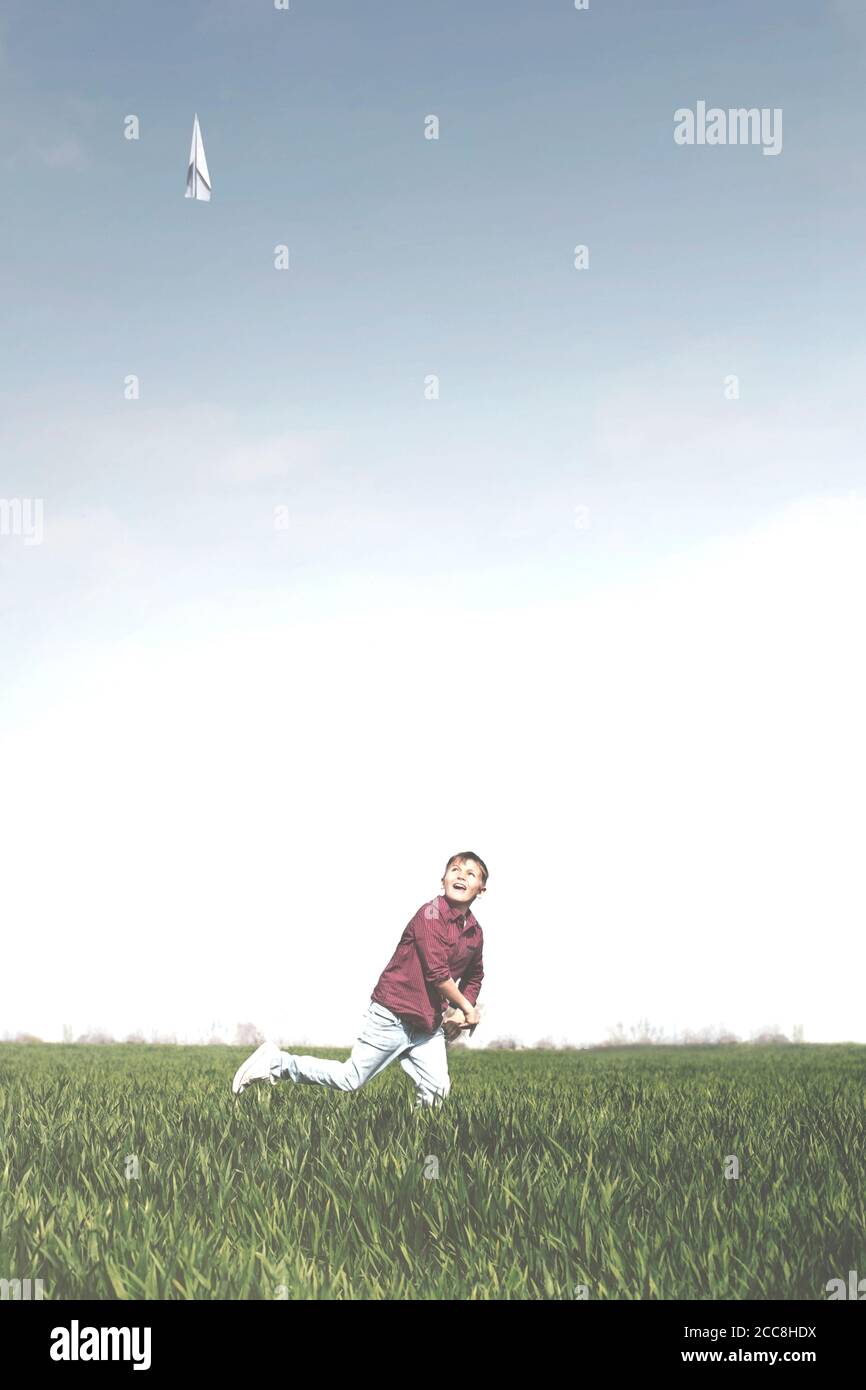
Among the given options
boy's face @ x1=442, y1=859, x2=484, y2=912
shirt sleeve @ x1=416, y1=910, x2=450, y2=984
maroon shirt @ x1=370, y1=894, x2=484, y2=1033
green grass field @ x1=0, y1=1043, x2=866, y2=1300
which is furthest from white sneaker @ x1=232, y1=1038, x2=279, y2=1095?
boy's face @ x1=442, y1=859, x2=484, y2=912

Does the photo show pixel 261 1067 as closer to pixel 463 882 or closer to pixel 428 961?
pixel 428 961

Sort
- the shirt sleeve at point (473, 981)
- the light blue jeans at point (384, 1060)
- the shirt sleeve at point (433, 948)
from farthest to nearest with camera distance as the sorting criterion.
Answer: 1. the shirt sleeve at point (473, 981)
2. the light blue jeans at point (384, 1060)
3. the shirt sleeve at point (433, 948)

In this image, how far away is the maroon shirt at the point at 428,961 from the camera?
7215 mm

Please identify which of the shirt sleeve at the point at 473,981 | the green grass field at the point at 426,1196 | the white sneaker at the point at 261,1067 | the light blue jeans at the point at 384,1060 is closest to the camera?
the green grass field at the point at 426,1196

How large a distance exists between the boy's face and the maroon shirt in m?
0.07

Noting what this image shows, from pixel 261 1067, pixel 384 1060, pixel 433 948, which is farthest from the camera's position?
pixel 261 1067

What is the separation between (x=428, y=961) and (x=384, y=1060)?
2.37 feet

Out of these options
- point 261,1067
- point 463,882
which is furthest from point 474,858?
point 261,1067

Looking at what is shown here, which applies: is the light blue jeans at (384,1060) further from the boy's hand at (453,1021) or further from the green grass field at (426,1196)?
the green grass field at (426,1196)

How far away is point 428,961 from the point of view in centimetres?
720

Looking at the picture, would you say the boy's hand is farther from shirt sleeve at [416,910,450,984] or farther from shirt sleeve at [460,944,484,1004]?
shirt sleeve at [416,910,450,984]

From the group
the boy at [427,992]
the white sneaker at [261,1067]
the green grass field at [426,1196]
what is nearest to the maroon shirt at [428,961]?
the boy at [427,992]
